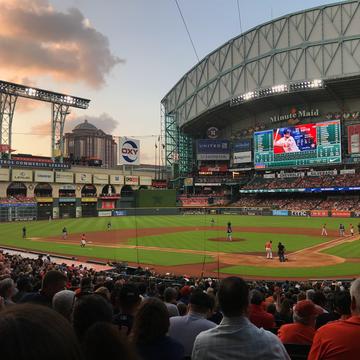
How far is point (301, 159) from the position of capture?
86.5 meters

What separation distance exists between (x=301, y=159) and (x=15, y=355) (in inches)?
3511

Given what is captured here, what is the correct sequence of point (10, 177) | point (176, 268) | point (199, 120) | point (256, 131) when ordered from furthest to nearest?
point (199, 120) < point (256, 131) < point (10, 177) < point (176, 268)

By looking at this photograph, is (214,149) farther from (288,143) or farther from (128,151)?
(128,151)

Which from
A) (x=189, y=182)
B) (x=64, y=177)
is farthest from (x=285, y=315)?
(x=189, y=182)

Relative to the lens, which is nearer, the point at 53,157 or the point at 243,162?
the point at 53,157

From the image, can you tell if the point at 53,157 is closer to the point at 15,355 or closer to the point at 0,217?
the point at 0,217

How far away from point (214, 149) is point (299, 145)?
25.6 m

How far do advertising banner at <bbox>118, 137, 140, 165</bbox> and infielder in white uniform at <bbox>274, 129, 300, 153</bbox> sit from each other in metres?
33.4

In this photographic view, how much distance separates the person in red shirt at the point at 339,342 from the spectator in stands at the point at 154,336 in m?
1.16

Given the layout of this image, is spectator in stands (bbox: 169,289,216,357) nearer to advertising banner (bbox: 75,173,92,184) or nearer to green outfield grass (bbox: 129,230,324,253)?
green outfield grass (bbox: 129,230,324,253)

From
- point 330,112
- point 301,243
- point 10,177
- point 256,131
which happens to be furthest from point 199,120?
point 301,243

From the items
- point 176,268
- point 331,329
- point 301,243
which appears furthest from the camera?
point 301,243

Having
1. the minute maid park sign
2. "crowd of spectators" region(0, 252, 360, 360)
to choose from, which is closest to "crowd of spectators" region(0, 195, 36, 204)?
the minute maid park sign

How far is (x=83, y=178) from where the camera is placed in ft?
297
